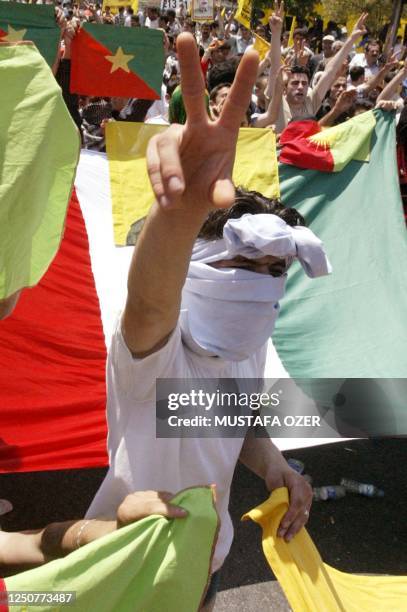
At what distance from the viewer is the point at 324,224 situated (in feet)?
12.0

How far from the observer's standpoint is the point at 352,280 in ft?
11.1

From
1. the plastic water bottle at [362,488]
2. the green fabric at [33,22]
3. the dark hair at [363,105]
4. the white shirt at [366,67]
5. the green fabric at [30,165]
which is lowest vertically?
the plastic water bottle at [362,488]

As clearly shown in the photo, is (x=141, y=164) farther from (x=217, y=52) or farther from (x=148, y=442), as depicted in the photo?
(x=217, y=52)

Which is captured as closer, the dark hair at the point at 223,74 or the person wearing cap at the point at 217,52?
the dark hair at the point at 223,74

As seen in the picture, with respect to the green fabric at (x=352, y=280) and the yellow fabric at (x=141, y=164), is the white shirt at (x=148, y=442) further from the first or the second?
the yellow fabric at (x=141, y=164)

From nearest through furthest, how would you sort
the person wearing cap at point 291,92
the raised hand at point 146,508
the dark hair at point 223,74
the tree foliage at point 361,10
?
the raised hand at point 146,508 < the dark hair at point 223,74 < the person wearing cap at point 291,92 < the tree foliage at point 361,10

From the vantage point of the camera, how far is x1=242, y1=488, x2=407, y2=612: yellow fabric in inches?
54.4

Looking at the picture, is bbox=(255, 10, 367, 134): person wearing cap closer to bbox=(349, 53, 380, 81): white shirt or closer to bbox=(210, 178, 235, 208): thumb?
bbox=(349, 53, 380, 81): white shirt

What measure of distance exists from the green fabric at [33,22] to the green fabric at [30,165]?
10.8 feet

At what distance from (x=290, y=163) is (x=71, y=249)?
4.60ft

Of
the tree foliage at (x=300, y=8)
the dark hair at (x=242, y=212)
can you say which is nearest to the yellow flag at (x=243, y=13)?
the dark hair at (x=242, y=212)

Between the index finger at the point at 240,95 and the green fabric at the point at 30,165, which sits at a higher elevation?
the index finger at the point at 240,95

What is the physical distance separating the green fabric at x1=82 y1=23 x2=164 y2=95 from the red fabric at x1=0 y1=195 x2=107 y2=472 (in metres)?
1.73

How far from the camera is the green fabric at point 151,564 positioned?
97 centimetres
